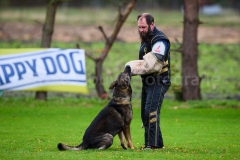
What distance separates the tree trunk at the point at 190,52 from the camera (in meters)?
19.6

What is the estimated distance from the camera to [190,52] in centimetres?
→ 1970

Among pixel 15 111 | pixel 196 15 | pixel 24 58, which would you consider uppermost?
pixel 196 15

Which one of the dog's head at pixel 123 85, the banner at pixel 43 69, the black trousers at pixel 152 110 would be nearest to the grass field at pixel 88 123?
the black trousers at pixel 152 110

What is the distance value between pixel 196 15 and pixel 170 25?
17146mm

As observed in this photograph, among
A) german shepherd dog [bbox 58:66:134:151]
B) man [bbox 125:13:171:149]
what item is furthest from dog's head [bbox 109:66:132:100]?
man [bbox 125:13:171:149]

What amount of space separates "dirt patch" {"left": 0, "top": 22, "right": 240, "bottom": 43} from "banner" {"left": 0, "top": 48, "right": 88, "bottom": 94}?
1558 centimetres

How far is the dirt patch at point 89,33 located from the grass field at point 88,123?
1513 centimetres

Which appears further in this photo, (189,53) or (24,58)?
(189,53)

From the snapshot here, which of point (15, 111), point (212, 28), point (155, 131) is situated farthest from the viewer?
point (212, 28)

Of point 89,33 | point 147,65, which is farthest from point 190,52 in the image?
point 89,33

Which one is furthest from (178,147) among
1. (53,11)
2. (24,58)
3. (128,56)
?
(128,56)

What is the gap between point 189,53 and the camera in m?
19.7

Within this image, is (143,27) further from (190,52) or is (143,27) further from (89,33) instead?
(89,33)

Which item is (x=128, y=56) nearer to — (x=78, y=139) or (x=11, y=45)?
(x=11, y=45)
